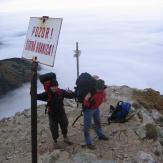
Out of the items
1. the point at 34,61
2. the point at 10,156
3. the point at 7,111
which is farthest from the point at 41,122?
the point at 7,111

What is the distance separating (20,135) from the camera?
1187 cm

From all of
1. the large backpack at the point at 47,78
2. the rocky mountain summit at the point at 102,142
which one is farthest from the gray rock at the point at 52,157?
the large backpack at the point at 47,78

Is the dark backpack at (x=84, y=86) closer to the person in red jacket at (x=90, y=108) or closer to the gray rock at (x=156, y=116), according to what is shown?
the person in red jacket at (x=90, y=108)

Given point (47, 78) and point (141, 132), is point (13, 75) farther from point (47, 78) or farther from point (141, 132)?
point (47, 78)

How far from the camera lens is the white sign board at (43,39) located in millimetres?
6809

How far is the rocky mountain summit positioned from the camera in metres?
9.66

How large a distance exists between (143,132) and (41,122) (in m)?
3.02

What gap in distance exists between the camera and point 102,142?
1018cm

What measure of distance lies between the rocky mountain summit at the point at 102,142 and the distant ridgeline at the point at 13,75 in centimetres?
5293

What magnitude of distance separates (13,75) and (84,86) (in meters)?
59.9

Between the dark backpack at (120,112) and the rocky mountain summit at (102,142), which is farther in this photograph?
the dark backpack at (120,112)

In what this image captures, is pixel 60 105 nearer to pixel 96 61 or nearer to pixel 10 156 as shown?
pixel 10 156

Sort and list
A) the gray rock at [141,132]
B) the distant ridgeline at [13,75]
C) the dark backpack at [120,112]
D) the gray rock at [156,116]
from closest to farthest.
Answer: the gray rock at [141,132], the dark backpack at [120,112], the gray rock at [156,116], the distant ridgeline at [13,75]

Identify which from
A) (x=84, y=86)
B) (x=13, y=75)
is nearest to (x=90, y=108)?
(x=84, y=86)
